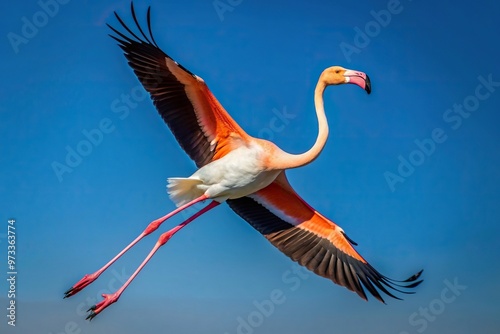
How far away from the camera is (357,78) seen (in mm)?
9727

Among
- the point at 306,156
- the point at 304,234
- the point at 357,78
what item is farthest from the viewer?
the point at 304,234

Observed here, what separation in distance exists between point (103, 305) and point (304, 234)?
134 inches

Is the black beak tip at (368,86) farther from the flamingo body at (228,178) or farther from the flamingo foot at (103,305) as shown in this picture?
the flamingo foot at (103,305)

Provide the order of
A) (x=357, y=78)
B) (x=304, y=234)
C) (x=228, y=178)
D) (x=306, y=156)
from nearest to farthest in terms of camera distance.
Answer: (x=306, y=156) → (x=228, y=178) → (x=357, y=78) → (x=304, y=234)

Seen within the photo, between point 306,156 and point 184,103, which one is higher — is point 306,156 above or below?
below

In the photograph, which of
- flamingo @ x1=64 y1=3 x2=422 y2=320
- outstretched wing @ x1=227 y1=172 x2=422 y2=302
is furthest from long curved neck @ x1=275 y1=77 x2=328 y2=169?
outstretched wing @ x1=227 y1=172 x2=422 y2=302

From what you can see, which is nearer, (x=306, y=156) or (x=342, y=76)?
(x=306, y=156)

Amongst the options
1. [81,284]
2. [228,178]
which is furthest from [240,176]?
[81,284]

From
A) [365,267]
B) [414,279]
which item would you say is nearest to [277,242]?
[365,267]

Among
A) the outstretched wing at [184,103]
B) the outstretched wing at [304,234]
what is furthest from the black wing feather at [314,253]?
the outstretched wing at [184,103]

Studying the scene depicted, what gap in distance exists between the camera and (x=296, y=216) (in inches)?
430

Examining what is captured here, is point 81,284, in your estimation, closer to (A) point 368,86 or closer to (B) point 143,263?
(B) point 143,263

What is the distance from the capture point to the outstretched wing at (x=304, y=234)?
10.2 m

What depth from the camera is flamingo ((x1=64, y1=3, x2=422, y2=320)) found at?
30.5ft
